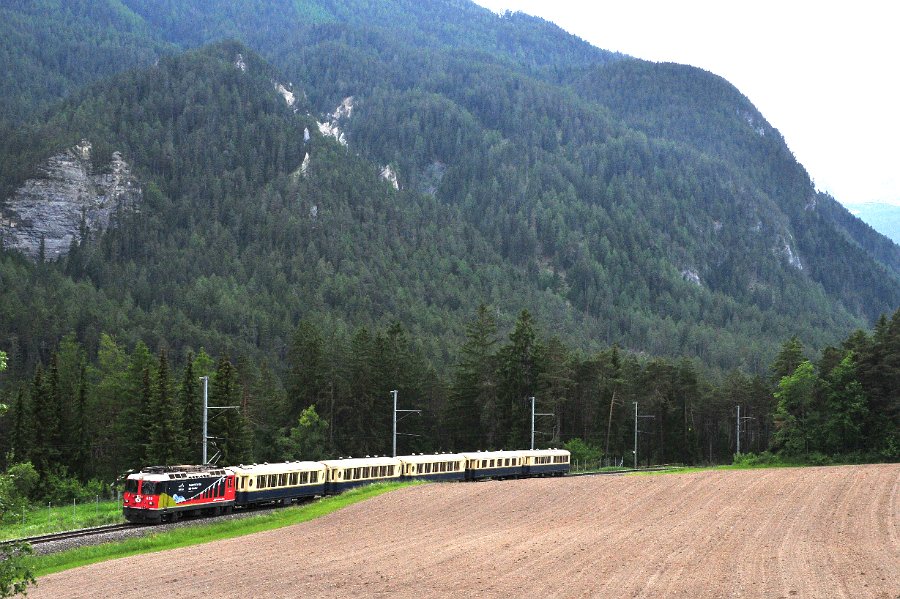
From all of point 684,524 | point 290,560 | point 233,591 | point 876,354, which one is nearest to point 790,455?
point 876,354

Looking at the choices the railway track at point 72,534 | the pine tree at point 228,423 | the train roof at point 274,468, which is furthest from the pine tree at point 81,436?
the railway track at point 72,534

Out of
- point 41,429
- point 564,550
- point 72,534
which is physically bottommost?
point 72,534

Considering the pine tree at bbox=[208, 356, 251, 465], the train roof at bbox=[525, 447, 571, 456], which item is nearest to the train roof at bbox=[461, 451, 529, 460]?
the train roof at bbox=[525, 447, 571, 456]

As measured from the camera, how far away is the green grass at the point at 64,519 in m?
54.1

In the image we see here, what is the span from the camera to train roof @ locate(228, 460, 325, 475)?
5900cm

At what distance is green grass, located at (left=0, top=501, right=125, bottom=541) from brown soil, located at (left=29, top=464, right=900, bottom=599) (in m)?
13.3

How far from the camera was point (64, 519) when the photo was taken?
65.3m

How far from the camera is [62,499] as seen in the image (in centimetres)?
8638

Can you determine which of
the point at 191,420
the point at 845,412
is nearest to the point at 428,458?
the point at 191,420

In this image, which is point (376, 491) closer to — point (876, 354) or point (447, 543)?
point (447, 543)

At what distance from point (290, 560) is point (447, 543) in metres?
6.47

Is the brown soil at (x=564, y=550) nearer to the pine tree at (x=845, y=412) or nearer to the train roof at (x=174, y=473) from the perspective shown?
the train roof at (x=174, y=473)

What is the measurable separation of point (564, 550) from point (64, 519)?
39114mm

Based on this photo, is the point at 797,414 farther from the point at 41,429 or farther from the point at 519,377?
the point at 41,429
